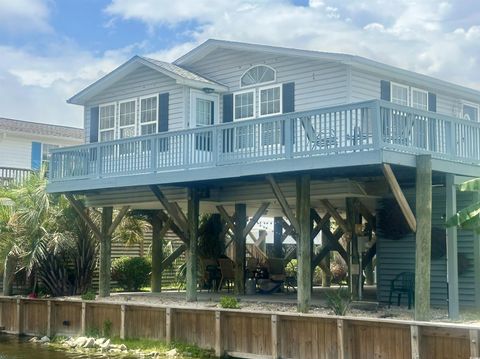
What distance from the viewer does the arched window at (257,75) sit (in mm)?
18580

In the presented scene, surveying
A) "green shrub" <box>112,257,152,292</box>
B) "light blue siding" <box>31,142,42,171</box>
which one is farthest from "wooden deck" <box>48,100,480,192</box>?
"light blue siding" <box>31,142,42,171</box>

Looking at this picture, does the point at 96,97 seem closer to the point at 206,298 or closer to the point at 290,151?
the point at 206,298

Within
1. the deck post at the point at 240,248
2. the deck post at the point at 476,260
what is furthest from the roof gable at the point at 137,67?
the deck post at the point at 476,260

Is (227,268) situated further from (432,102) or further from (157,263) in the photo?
(432,102)

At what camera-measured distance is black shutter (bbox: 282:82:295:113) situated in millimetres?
17828

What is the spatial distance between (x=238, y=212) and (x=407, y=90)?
18.8ft

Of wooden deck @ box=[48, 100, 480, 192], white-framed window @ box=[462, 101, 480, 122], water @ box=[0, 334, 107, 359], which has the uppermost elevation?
white-framed window @ box=[462, 101, 480, 122]

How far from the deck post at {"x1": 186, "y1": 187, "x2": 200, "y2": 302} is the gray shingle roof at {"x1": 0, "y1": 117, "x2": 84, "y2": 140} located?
590 inches

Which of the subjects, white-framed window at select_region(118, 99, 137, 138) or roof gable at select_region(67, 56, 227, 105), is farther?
white-framed window at select_region(118, 99, 137, 138)

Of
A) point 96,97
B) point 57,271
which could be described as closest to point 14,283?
point 57,271

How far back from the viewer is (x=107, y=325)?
1680 cm

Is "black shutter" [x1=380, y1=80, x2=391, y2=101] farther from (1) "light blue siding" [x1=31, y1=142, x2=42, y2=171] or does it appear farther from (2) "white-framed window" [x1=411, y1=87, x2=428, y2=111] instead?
(1) "light blue siding" [x1=31, y1=142, x2=42, y2=171]

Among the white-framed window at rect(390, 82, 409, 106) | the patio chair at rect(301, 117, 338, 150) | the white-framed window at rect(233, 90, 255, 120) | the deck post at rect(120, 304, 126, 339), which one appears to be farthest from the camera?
the white-framed window at rect(233, 90, 255, 120)

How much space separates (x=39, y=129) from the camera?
108 feet
